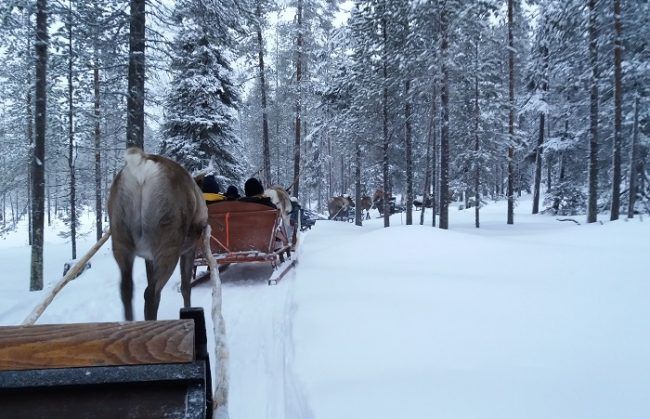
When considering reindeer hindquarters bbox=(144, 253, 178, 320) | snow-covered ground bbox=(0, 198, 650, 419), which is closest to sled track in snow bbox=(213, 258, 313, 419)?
snow-covered ground bbox=(0, 198, 650, 419)

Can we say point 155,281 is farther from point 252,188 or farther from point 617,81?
point 617,81

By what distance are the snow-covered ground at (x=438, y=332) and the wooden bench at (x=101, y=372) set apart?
1437mm

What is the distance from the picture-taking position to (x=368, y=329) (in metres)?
3.59

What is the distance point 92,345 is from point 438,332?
2.85m

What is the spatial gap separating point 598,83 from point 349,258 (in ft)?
47.4

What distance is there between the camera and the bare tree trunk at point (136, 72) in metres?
9.12

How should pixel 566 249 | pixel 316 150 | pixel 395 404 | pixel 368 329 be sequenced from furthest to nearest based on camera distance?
1. pixel 316 150
2. pixel 566 249
3. pixel 368 329
4. pixel 395 404

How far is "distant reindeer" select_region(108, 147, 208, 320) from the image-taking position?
356 cm

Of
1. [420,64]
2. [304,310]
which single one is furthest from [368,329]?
[420,64]

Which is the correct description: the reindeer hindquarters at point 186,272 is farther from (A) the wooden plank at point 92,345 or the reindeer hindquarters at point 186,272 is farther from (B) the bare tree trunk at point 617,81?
(B) the bare tree trunk at point 617,81

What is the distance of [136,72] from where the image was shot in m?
9.45

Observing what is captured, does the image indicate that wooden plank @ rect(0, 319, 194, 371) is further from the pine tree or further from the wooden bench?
the pine tree

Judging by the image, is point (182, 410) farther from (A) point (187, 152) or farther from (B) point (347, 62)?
(B) point (347, 62)

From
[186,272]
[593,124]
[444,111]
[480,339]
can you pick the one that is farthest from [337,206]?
[480,339]
